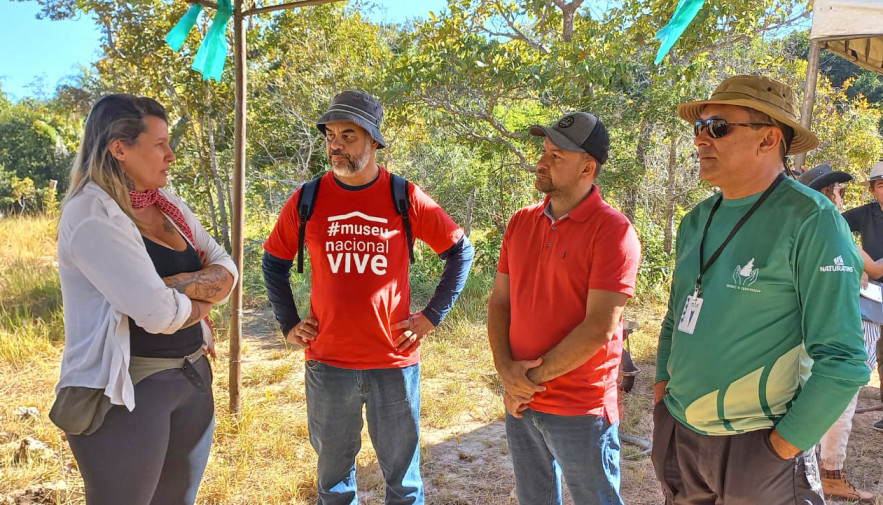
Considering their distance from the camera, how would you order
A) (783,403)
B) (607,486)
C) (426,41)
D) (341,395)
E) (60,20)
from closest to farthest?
1. (783,403)
2. (607,486)
3. (341,395)
4. (426,41)
5. (60,20)

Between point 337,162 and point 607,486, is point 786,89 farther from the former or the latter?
point 337,162

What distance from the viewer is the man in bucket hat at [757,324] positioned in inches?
59.2

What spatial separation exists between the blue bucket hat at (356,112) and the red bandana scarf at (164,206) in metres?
0.73

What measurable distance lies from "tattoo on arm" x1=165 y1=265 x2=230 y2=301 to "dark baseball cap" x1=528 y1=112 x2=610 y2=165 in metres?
1.37

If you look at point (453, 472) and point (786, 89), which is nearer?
point (786, 89)

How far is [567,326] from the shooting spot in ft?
6.95

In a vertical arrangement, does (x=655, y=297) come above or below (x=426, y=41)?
below

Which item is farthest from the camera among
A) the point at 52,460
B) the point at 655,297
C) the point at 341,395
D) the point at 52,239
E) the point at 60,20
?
the point at 52,239

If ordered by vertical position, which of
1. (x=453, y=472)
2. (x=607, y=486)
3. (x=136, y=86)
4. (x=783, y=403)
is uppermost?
(x=136, y=86)

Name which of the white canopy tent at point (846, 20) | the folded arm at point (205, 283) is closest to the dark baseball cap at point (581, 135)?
the folded arm at point (205, 283)

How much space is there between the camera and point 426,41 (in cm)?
685

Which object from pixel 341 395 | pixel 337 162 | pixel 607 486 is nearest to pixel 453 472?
pixel 341 395

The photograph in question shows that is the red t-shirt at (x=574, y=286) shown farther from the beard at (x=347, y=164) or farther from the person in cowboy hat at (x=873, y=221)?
the person in cowboy hat at (x=873, y=221)

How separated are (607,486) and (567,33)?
6348 millimetres
